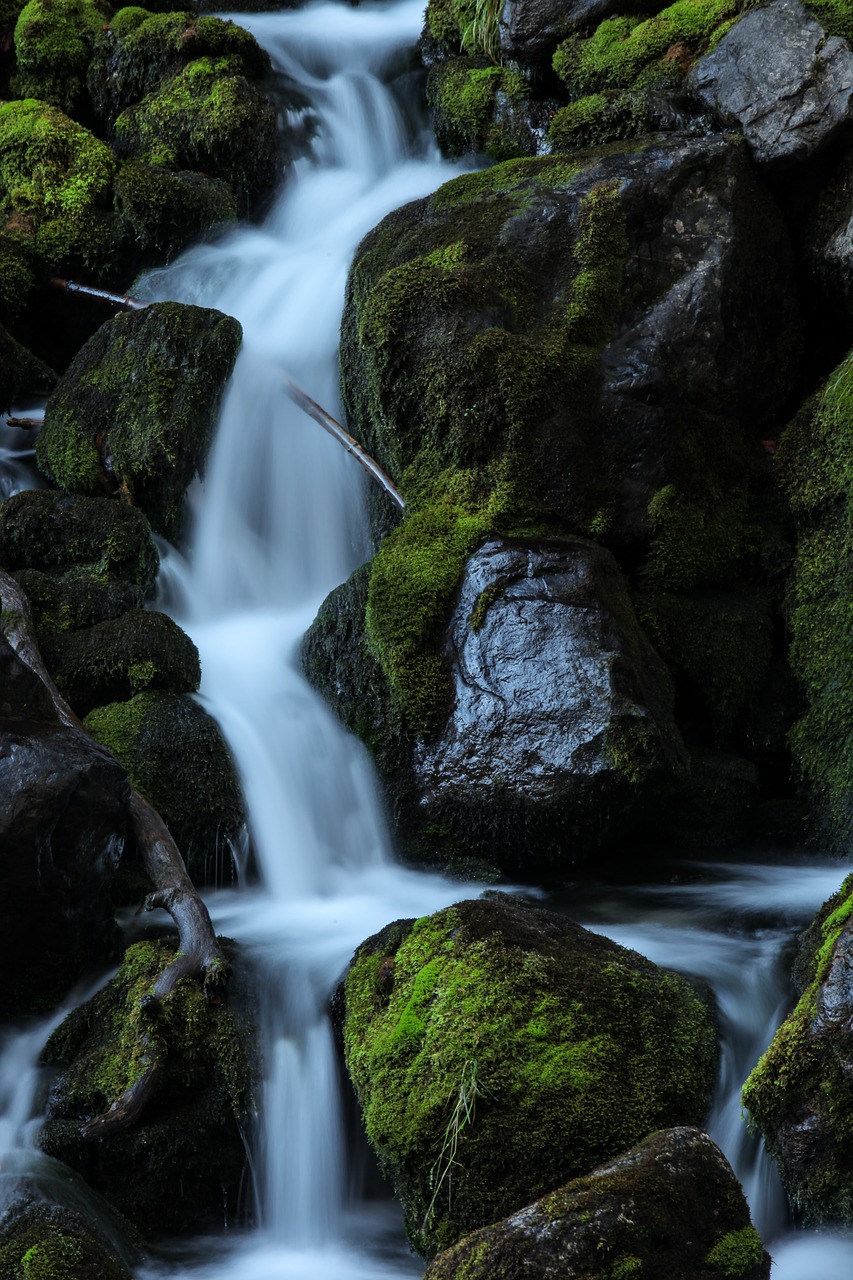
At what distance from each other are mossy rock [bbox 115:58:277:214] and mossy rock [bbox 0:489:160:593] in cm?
434

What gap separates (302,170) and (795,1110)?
888 cm

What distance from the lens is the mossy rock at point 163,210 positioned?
9422mm

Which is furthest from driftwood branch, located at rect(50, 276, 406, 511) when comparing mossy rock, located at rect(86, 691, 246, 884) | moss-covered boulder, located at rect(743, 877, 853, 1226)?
moss-covered boulder, located at rect(743, 877, 853, 1226)

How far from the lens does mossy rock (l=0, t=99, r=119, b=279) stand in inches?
374

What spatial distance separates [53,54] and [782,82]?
22.9ft

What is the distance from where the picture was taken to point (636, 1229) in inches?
113

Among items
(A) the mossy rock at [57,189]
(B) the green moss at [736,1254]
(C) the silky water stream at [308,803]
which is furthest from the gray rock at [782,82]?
(B) the green moss at [736,1254]

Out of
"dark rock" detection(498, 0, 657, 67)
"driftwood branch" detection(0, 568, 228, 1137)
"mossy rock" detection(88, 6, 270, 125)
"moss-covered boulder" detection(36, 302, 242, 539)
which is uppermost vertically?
"mossy rock" detection(88, 6, 270, 125)

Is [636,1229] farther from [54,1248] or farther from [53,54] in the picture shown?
[53,54]

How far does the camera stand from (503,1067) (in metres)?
3.53

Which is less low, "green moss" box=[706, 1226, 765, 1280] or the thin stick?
the thin stick

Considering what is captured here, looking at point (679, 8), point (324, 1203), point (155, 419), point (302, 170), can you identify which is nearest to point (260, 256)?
point (302, 170)

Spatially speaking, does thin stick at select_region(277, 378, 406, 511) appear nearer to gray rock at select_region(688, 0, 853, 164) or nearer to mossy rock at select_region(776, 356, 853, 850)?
mossy rock at select_region(776, 356, 853, 850)

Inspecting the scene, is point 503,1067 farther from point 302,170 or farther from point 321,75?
point 321,75
